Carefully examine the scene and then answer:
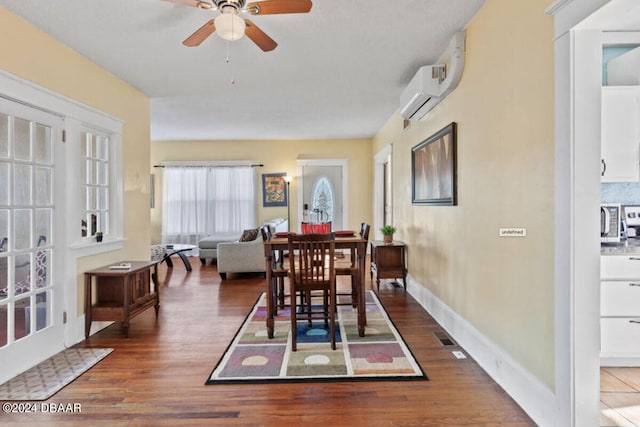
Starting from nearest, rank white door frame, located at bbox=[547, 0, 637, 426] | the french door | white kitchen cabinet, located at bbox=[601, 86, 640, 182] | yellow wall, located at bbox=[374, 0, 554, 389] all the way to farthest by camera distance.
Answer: white door frame, located at bbox=[547, 0, 637, 426] < yellow wall, located at bbox=[374, 0, 554, 389] < white kitchen cabinet, located at bbox=[601, 86, 640, 182] < the french door

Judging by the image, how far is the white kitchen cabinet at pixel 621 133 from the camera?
2.35 m

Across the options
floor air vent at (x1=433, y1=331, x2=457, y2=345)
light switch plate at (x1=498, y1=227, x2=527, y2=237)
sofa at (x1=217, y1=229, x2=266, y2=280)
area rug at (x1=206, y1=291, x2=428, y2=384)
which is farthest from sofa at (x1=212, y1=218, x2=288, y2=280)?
light switch plate at (x1=498, y1=227, x2=527, y2=237)

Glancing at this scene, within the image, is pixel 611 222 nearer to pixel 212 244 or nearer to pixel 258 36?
pixel 258 36

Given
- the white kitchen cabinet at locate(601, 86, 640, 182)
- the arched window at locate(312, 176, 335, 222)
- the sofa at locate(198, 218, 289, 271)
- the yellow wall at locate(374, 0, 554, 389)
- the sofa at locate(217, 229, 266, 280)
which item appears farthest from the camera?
the arched window at locate(312, 176, 335, 222)

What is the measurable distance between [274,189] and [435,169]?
191 inches

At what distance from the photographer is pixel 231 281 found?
536 centimetres

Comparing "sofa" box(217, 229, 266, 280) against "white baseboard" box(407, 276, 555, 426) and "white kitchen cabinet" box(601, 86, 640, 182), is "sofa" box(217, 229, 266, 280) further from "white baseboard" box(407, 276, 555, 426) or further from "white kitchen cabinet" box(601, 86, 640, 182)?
"white kitchen cabinet" box(601, 86, 640, 182)

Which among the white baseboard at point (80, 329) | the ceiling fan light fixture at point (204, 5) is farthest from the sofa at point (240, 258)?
the ceiling fan light fixture at point (204, 5)

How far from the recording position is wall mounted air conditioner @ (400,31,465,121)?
112 inches

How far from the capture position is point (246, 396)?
2174mm

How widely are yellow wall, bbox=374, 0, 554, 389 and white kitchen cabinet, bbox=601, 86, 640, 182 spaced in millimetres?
783

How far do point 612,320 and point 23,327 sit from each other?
417 cm

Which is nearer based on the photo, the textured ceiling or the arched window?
the textured ceiling

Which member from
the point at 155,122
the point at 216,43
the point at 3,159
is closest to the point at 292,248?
the point at 216,43
